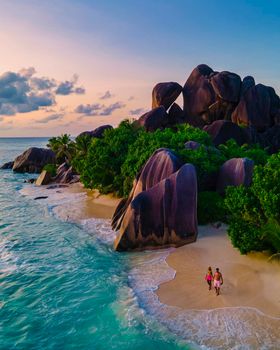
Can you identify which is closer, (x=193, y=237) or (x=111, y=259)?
(x=111, y=259)

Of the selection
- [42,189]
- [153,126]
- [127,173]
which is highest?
[153,126]

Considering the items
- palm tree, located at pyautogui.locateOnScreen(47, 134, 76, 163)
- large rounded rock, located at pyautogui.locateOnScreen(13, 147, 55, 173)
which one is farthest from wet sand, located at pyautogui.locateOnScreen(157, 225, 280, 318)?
large rounded rock, located at pyautogui.locateOnScreen(13, 147, 55, 173)

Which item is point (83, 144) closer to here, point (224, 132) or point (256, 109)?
point (224, 132)

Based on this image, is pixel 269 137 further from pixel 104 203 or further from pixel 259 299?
pixel 259 299

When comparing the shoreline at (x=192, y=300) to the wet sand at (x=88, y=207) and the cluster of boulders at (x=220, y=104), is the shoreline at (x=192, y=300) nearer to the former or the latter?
the wet sand at (x=88, y=207)

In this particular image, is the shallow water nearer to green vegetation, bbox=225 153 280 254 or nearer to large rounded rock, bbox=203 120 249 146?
green vegetation, bbox=225 153 280 254

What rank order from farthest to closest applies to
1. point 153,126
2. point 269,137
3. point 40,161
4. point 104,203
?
point 40,161, point 269,137, point 153,126, point 104,203

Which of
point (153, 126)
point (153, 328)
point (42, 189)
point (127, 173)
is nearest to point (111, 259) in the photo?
point (153, 328)
